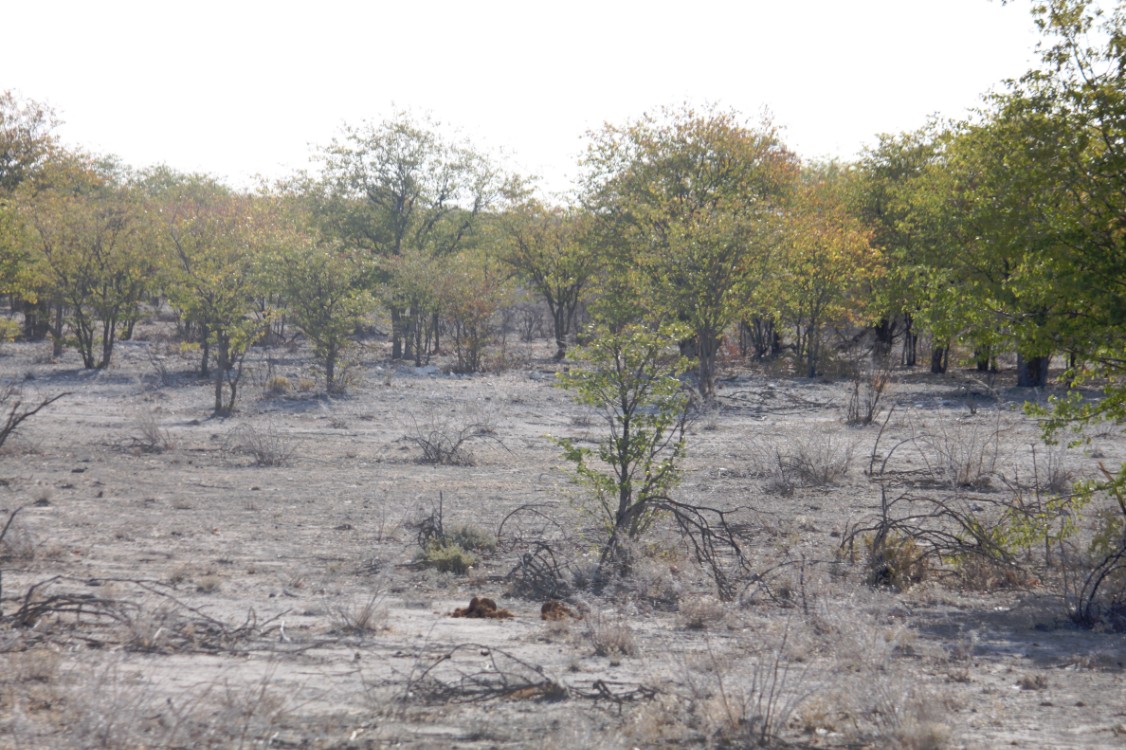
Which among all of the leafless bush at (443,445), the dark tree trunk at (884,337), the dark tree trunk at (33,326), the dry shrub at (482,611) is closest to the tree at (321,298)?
the leafless bush at (443,445)

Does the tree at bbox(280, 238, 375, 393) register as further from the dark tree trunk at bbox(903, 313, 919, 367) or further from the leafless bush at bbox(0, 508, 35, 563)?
the dark tree trunk at bbox(903, 313, 919, 367)

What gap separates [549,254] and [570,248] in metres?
1.99

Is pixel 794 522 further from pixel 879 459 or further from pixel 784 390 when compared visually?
pixel 784 390

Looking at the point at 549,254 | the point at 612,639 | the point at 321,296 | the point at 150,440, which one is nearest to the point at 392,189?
the point at 549,254

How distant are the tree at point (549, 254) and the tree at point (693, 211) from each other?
4186 mm

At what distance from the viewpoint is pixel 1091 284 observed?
20.8 feet

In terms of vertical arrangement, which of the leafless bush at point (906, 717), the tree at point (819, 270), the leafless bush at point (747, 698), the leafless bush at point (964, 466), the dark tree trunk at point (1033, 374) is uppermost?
the tree at point (819, 270)

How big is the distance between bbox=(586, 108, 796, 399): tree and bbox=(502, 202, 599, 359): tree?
4186 millimetres

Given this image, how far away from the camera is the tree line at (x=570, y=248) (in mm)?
18078

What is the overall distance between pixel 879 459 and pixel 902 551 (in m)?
5.70

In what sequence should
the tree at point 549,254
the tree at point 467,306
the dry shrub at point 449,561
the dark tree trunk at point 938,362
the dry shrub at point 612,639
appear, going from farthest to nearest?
1. the tree at point 549,254
2. the dark tree trunk at point 938,362
3. the tree at point 467,306
4. the dry shrub at point 449,561
5. the dry shrub at point 612,639

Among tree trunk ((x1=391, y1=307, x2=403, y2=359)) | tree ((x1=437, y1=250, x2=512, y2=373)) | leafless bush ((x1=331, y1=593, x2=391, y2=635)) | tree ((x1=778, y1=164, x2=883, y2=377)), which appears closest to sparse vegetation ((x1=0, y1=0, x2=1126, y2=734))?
leafless bush ((x1=331, y1=593, x2=391, y2=635))

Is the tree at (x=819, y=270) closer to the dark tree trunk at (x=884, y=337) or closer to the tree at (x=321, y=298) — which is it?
the dark tree trunk at (x=884, y=337)

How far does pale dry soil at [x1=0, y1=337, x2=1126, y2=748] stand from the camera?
168 inches
